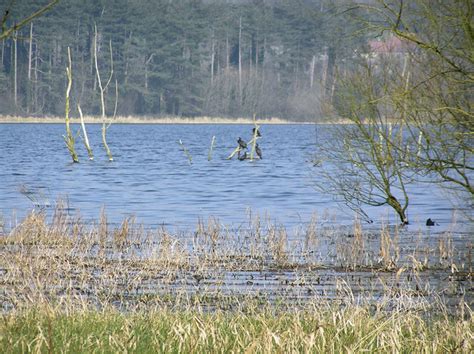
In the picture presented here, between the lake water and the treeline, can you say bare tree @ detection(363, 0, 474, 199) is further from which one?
the treeline

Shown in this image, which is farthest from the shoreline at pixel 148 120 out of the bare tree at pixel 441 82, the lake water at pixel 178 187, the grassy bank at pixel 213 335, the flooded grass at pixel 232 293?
the grassy bank at pixel 213 335

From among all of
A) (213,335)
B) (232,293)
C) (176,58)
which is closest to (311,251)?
(232,293)

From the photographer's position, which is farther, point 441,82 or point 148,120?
point 148,120

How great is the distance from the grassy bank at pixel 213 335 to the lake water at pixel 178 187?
27.3 feet

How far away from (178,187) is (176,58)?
6579 cm

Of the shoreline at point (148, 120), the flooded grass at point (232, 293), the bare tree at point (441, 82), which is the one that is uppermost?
the bare tree at point (441, 82)

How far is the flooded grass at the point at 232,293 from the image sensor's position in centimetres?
756

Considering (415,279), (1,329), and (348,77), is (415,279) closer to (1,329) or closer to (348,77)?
(348,77)

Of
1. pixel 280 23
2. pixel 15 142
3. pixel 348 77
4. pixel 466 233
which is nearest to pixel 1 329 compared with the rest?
pixel 348 77

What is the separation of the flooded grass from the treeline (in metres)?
72.5

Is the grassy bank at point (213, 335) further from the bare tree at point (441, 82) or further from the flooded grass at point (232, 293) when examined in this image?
the bare tree at point (441, 82)

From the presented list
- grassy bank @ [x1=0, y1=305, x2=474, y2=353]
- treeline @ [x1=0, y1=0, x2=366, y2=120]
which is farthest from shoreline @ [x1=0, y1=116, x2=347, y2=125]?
grassy bank @ [x1=0, y1=305, x2=474, y2=353]

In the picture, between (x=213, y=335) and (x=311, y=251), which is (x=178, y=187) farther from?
(x=213, y=335)

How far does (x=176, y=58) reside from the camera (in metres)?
98.6
